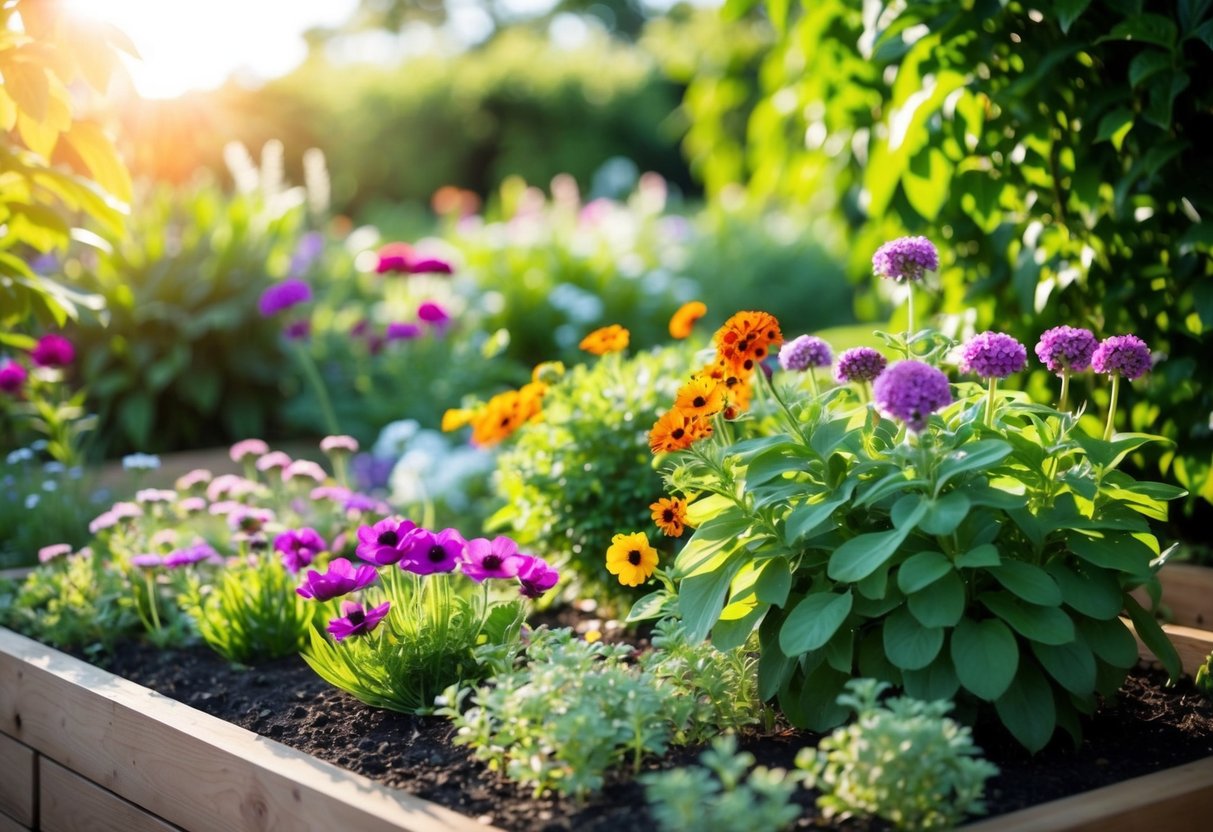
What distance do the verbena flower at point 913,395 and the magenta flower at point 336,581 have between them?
1032 millimetres

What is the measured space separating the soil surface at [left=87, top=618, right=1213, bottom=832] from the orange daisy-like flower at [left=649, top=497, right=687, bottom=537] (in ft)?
1.25

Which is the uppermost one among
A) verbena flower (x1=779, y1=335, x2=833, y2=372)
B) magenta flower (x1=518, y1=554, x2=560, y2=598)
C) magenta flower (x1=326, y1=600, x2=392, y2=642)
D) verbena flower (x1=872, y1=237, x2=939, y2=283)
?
verbena flower (x1=872, y1=237, x2=939, y2=283)

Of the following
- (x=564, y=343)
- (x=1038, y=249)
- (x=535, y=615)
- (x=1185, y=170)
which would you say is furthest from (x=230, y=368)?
(x=1185, y=170)

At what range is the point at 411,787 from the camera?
5.94 feet

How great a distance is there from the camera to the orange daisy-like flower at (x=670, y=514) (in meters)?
2.06

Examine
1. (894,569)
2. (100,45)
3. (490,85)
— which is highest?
(100,45)

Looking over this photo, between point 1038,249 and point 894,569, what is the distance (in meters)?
1.19

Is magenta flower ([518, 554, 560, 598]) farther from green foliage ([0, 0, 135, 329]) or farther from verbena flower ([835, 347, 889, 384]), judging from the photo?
green foliage ([0, 0, 135, 329])

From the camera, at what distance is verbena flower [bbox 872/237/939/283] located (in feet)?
6.42

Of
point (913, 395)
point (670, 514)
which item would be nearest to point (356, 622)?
point (670, 514)

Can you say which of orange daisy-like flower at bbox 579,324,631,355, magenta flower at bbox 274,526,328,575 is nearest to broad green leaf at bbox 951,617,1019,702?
orange daisy-like flower at bbox 579,324,631,355

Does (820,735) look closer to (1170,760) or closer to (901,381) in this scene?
(1170,760)

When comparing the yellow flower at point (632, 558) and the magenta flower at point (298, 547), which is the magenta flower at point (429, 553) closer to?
the yellow flower at point (632, 558)

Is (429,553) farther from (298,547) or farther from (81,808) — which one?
(81,808)
